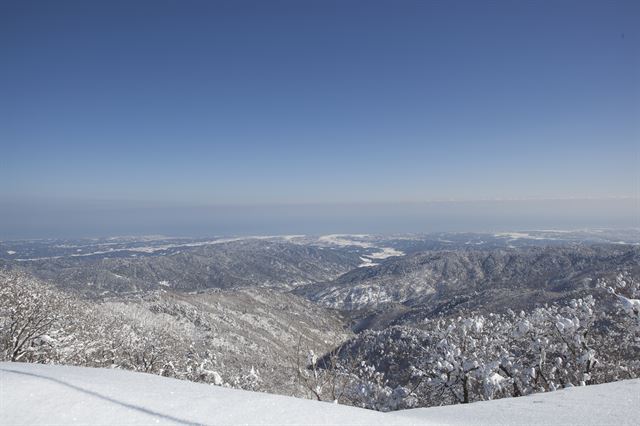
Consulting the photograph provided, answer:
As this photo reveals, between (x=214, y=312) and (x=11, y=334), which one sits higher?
(x=11, y=334)

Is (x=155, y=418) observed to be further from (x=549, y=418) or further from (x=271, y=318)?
(x=271, y=318)

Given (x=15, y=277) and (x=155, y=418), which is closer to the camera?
(x=155, y=418)

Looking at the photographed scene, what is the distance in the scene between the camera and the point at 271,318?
132 meters

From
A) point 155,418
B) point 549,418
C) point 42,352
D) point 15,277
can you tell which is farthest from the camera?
point 15,277

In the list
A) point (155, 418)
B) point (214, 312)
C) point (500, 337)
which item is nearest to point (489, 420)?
point (155, 418)

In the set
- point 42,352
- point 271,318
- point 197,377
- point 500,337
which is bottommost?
point 271,318

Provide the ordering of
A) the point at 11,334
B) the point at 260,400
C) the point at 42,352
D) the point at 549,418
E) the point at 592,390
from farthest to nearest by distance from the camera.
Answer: the point at 11,334
the point at 42,352
the point at 592,390
the point at 549,418
the point at 260,400

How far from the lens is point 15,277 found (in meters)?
24.3

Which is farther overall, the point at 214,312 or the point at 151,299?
the point at 214,312

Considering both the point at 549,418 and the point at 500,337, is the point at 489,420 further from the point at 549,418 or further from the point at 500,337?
the point at 500,337

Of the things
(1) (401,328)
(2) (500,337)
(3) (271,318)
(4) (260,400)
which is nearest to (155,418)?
(4) (260,400)

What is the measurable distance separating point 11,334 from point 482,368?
2386 cm

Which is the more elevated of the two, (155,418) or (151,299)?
(155,418)

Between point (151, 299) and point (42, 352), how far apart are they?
291ft
